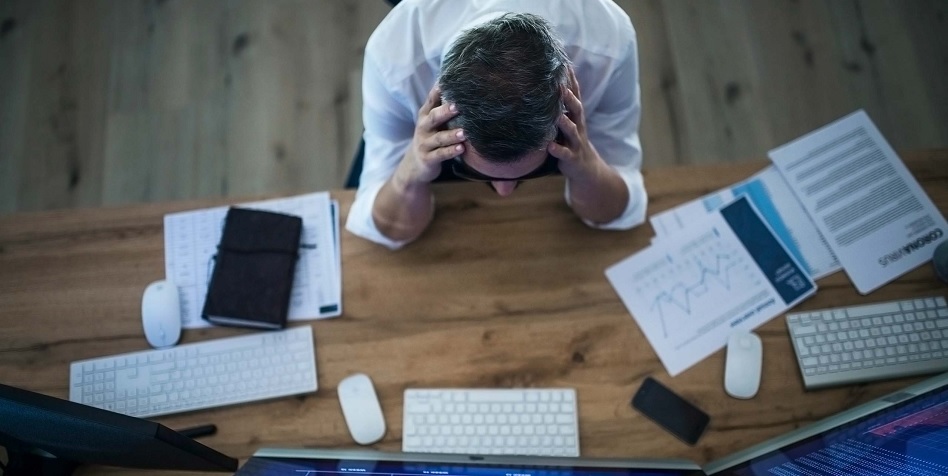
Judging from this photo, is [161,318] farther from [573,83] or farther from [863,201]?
[863,201]

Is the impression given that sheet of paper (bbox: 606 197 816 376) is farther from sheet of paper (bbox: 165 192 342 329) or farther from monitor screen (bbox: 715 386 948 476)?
sheet of paper (bbox: 165 192 342 329)

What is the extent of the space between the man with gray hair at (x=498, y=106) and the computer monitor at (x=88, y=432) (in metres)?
0.46

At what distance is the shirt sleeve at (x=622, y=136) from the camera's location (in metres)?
1.14

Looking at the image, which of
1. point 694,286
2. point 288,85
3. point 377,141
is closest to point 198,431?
point 377,141

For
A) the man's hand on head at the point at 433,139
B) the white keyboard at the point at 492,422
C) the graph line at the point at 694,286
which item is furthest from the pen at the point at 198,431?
the graph line at the point at 694,286

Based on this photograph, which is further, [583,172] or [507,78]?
[583,172]

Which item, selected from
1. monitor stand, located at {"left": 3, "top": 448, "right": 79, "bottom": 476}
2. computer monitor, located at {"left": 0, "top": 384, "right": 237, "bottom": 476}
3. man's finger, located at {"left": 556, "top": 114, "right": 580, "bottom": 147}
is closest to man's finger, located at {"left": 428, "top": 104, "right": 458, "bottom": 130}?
man's finger, located at {"left": 556, "top": 114, "right": 580, "bottom": 147}

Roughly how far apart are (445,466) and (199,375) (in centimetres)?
46

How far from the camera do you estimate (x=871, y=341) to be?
3.72ft

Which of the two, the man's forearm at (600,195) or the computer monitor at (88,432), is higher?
the man's forearm at (600,195)

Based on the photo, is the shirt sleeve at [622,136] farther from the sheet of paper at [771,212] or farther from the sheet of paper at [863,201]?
the sheet of paper at [863,201]

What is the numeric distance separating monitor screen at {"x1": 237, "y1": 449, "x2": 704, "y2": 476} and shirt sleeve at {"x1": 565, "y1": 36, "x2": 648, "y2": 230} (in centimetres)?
41

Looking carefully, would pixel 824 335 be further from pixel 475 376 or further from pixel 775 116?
pixel 775 116

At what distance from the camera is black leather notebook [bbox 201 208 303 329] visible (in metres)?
1.13
